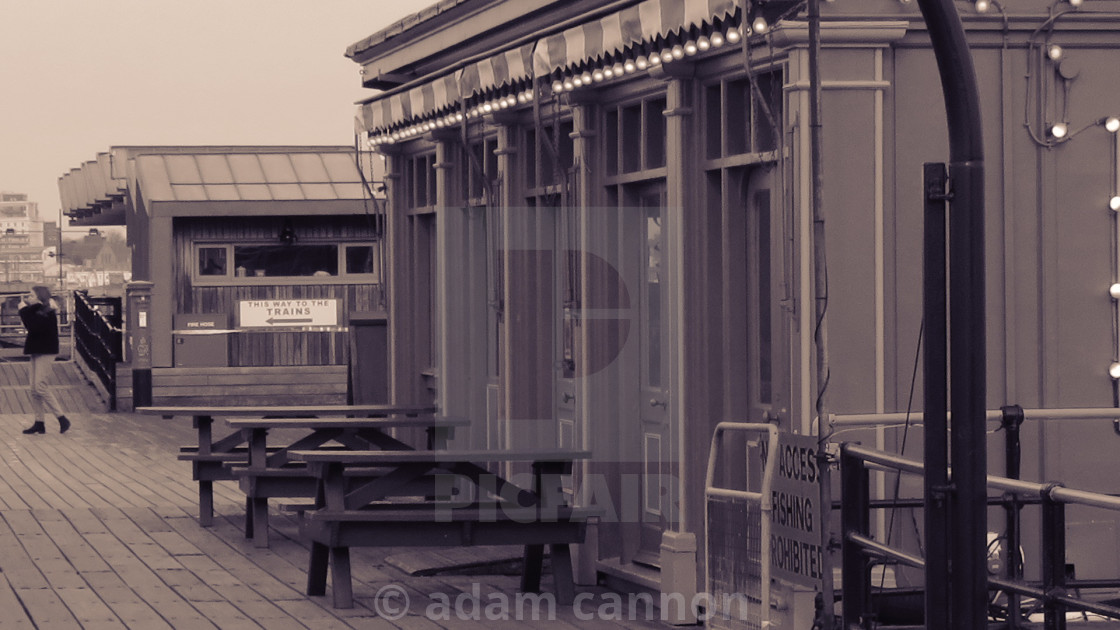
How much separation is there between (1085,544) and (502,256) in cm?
470

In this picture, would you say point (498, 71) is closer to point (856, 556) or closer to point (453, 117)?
point (453, 117)

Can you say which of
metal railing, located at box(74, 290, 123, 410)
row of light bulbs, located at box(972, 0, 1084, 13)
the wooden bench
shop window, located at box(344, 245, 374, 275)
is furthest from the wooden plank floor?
shop window, located at box(344, 245, 374, 275)

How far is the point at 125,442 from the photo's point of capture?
65.2ft

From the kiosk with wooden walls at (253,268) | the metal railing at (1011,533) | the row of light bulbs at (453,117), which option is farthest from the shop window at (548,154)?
the kiosk with wooden walls at (253,268)

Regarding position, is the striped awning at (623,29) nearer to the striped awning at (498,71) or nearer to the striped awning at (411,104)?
the striped awning at (498,71)

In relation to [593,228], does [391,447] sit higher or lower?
lower

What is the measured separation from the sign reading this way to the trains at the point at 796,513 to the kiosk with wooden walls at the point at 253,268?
1895cm

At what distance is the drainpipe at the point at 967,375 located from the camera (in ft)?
17.1

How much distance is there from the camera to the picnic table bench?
9.31 m

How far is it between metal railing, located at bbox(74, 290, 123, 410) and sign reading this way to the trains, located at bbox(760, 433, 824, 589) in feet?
59.8

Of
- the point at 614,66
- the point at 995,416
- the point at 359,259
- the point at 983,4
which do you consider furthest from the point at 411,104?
the point at 359,259

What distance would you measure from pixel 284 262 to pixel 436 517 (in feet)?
63.4

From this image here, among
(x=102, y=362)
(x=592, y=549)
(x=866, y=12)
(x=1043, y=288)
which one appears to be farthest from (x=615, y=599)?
(x=102, y=362)

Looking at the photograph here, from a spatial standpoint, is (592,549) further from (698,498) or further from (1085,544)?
(1085,544)
